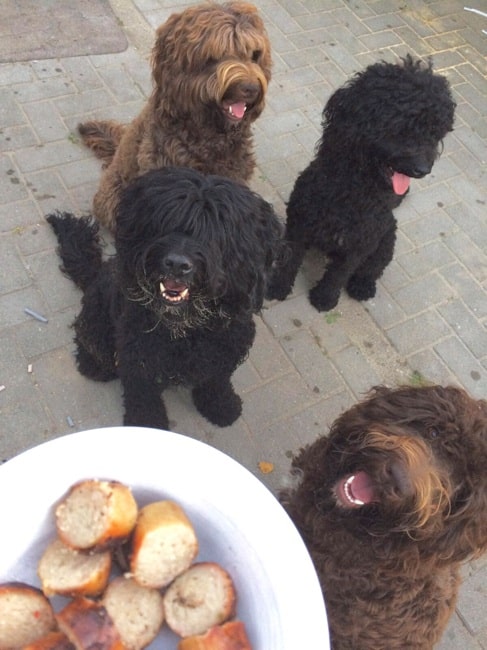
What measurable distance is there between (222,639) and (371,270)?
2.34 metres

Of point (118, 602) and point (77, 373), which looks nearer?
point (118, 602)

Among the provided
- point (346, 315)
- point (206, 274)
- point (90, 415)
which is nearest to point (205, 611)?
point (206, 274)

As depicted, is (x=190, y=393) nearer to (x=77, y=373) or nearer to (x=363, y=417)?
(x=77, y=373)

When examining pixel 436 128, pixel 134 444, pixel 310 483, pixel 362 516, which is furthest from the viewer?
pixel 436 128

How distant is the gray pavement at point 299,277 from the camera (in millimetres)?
2871

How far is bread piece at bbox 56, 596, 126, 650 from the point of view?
1514mm

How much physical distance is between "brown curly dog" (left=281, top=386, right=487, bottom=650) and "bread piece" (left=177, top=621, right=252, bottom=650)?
0.48 metres

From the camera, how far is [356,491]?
176 cm

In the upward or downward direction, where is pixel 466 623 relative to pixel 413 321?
downward

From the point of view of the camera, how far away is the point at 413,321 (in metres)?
3.56

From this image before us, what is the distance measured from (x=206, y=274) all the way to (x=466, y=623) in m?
2.16

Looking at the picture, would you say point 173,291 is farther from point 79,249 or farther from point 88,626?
point 79,249

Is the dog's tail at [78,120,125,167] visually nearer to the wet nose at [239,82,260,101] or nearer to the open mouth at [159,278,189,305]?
the wet nose at [239,82,260,101]

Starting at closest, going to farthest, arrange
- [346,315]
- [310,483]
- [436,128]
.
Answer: [310,483] → [436,128] → [346,315]
